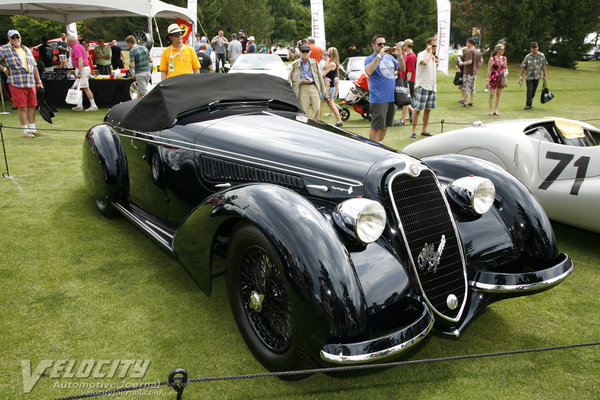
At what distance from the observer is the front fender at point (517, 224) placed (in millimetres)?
2914

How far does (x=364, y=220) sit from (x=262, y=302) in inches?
29.7

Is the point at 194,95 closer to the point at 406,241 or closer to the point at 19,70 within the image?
the point at 406,241

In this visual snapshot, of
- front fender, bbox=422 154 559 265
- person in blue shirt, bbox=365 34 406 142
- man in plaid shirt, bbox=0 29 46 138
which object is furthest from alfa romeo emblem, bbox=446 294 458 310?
man in plaid shirt, bbox=0 29 46 138

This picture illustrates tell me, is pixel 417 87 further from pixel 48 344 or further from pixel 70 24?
pixel 70 24

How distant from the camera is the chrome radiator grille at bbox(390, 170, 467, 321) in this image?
2.59 meters

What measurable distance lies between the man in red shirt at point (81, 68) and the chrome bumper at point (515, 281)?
37.1ft

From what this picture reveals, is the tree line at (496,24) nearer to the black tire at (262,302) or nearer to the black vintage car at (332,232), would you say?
the black vintage car at (332,232)

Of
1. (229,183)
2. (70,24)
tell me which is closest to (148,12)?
(70,24)

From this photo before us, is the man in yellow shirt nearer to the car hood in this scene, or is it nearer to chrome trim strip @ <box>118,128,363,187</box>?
chrome trim strip @ <box>118,128,363,187</box>

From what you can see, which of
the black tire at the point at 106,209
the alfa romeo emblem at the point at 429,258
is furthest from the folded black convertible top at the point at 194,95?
the alfa romeo emblem at the point at 429,258

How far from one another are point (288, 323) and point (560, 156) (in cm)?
329

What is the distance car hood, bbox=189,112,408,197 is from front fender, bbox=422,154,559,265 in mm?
690

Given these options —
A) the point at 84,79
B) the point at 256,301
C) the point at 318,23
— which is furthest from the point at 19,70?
the point at 318,23

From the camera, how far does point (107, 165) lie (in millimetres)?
4492
